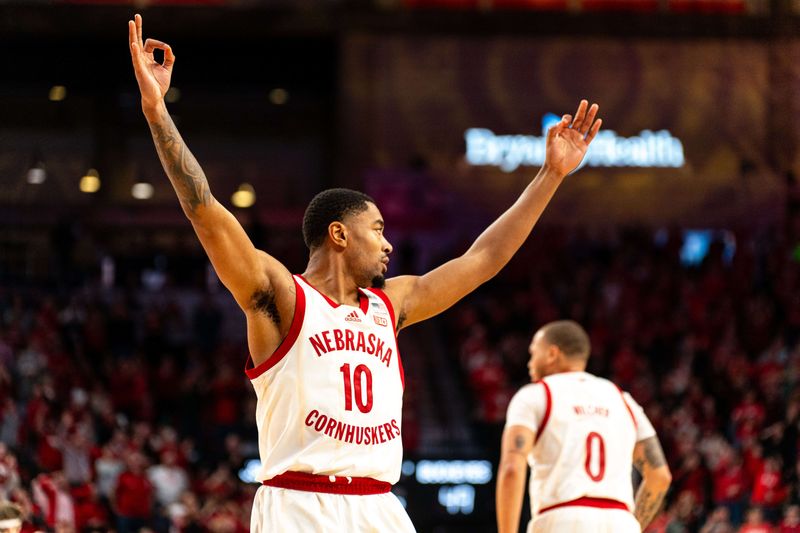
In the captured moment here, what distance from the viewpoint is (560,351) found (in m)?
7.60

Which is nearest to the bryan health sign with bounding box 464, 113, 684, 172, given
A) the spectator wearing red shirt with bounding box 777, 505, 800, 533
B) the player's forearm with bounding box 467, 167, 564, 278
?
the spectator wearing red shirt with bounding box 777, 505, 800, 533

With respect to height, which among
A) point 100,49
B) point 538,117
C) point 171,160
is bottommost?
point 171,160

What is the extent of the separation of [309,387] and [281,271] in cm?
42

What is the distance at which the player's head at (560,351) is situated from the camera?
759 centimetres

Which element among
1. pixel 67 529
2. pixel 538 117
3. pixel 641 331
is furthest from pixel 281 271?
pixel 538 117

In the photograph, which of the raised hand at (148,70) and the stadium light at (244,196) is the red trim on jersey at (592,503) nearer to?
the raised hand at (148,70)

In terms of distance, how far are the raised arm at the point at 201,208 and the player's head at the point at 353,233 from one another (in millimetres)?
330

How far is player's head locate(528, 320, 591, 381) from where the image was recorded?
7.59m

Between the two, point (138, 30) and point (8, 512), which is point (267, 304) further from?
point (8, 512)

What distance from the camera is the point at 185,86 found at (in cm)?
2662

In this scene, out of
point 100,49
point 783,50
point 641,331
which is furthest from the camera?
point 100,49

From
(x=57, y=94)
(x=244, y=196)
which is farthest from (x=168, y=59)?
(x=57, y=94)

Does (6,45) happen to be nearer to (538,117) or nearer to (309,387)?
(538,117)

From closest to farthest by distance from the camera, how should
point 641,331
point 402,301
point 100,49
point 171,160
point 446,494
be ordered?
point 171,160
point 402,301
point 446,494
point 641,331
point 100,49
